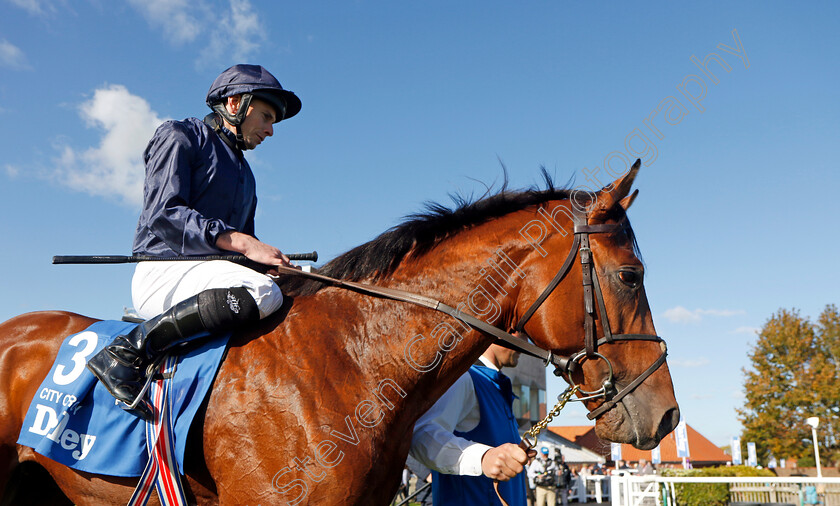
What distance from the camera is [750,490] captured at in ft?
42.7

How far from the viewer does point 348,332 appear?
284cm

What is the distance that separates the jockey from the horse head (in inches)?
51.5

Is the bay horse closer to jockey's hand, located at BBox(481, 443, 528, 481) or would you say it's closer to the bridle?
the bridle

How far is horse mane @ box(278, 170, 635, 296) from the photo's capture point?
3.10m

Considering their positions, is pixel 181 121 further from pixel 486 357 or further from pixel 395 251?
pixel 486 357

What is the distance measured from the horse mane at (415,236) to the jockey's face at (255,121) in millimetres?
897

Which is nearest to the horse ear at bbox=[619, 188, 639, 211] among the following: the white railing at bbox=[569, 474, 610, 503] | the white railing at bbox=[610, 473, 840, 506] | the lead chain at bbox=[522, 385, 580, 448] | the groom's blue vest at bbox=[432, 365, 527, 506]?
the lead chain at bbox=[522, 385, 580, 448]

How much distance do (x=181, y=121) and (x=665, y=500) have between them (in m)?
12.6

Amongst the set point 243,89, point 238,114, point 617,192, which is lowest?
point 617,192

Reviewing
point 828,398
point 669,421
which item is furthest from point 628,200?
point 828,398

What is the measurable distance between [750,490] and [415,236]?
43.8ft

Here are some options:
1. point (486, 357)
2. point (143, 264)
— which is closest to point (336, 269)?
point (143, 264)

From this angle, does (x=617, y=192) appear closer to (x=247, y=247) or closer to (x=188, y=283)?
(x=247, y=247)

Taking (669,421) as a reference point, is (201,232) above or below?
above
